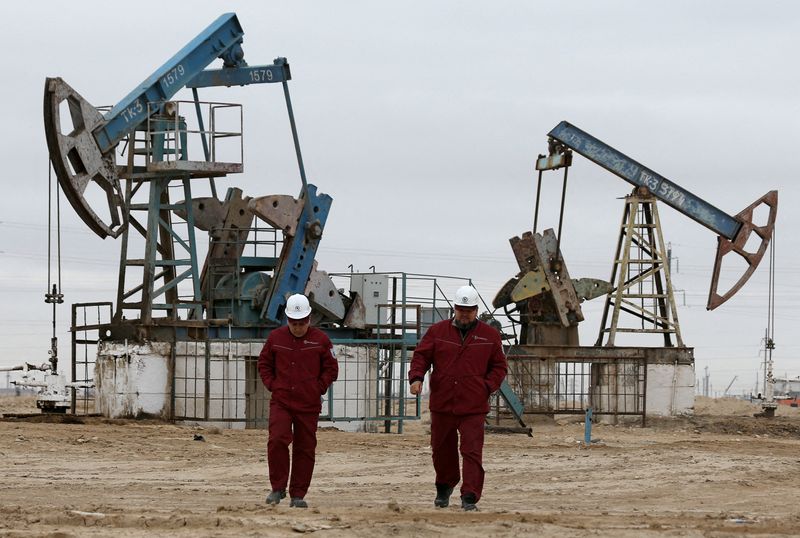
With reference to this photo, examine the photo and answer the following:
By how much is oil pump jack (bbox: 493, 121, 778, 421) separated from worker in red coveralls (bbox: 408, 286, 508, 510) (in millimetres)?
18103

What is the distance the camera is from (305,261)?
2755 cm

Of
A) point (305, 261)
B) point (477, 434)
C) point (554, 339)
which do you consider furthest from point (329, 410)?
point (477, 434)

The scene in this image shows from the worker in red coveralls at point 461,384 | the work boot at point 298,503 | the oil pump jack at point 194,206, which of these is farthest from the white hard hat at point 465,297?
the oil pump jack at point 194,206

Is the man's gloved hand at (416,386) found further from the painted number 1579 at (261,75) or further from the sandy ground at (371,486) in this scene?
the painted number 1579 at (261,75)

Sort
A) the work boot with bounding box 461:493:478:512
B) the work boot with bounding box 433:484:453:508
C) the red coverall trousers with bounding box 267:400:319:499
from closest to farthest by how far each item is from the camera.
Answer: the work boot with bounding box 461:493:478:512 → the red coverall trousers with bounding box 267:400:319:499 → the work boot with bounding box 433:484:453:508

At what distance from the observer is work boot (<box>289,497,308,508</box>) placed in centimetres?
1261

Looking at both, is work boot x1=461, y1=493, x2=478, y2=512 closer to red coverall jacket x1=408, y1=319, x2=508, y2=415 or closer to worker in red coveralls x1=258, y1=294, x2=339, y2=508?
red coverall jacket x1=408, y1=319, x2=508, y2=415

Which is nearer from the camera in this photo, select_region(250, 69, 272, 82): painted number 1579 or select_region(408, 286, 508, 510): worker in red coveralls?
select_region(408, 286, 508, 510): worker in red coveralls

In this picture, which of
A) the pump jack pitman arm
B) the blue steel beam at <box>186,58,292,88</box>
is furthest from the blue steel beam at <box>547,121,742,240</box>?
the blue steel beam at <box>186,58,292,88</box>

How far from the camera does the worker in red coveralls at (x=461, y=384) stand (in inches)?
496

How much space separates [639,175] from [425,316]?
8.02 meters

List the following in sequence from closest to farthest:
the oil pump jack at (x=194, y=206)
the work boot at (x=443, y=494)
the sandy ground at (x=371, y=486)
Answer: the sandy ground at (x=371, y=486)
the work boot at (x=443, y=494)
the oil pump jack at (x=194, y=206)

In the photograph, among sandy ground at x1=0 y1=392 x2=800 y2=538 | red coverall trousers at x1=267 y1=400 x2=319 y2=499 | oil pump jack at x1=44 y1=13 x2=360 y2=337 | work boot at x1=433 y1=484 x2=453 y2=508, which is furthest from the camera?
oil pump jack at x1=44 y1=13 x2=360 y2=337

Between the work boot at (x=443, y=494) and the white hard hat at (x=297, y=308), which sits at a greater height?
the white hard hat at (x=297, y=308)
